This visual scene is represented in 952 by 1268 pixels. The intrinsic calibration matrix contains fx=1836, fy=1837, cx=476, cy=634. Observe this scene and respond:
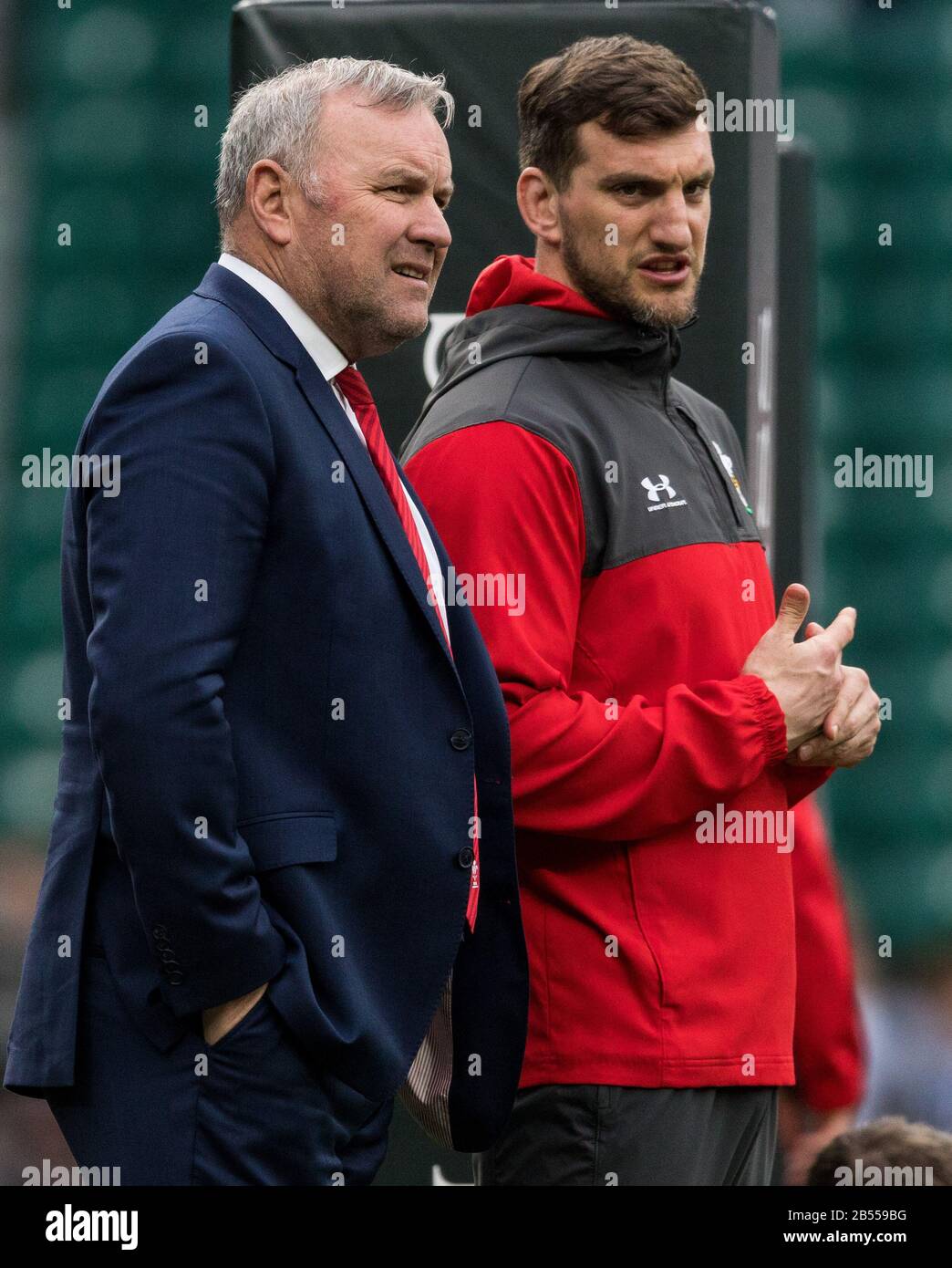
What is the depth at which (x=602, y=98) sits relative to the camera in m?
2.42

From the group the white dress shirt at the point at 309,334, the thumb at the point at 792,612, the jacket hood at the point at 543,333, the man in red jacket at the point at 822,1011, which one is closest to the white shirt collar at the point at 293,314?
the white dress shirt at the point at 309,334

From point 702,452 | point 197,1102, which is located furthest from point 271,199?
point 197,1102

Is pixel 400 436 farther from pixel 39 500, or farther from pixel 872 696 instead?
pixel 39 500

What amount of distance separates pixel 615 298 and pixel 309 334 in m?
0.52

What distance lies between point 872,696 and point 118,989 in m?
1.06

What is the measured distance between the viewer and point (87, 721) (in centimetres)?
191

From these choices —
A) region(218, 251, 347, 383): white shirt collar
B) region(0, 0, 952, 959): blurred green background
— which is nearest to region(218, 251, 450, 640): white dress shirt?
region(218, 251, 347, 383): white shirt collar

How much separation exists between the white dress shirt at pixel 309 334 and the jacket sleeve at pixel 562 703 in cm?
15

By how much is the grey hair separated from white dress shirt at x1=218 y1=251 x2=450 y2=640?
8 centimetres

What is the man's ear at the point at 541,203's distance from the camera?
8.18 ft

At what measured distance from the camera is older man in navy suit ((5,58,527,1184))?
70.3 inches

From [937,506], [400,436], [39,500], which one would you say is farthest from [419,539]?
[937,506]

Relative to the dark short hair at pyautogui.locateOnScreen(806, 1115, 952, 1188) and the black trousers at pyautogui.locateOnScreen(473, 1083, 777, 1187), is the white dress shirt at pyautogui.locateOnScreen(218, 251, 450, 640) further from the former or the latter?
the dark short hair at pyautogui.locateOnScreen(806, 1115, 952, 1188)

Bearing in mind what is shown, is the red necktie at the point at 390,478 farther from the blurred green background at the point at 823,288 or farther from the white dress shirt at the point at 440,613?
the blurred green background at the point at 823,288
